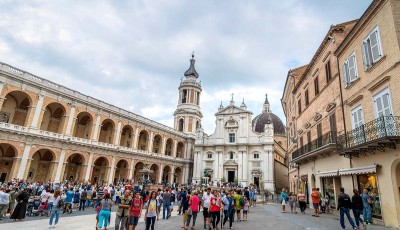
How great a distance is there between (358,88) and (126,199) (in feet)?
41.5

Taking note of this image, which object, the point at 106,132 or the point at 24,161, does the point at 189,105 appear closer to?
the point at 106,132

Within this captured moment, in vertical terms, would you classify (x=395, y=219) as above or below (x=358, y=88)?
below

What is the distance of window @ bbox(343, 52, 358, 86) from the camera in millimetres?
13203

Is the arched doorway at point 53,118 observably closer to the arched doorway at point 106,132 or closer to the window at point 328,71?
the arched doorway at point 106,132

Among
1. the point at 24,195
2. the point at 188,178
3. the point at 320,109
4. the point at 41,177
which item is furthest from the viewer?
the point at 188,178

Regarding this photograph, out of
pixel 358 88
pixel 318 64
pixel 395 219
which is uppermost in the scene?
pixel 318 64

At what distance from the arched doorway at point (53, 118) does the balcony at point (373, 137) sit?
29.9 m

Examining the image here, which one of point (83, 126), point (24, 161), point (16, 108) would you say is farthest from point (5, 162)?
point (83, 126)

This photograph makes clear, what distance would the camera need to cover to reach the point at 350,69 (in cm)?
1362

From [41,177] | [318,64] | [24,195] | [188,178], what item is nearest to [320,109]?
[318,64]

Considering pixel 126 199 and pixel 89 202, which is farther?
pixel 89 202

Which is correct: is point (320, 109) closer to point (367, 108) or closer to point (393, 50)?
point (367, 108)

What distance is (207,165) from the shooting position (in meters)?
48.2

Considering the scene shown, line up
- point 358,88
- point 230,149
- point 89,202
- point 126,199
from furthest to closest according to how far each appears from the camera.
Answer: point 230,149 < point 89,202 < point 358,88 < point 126,199
